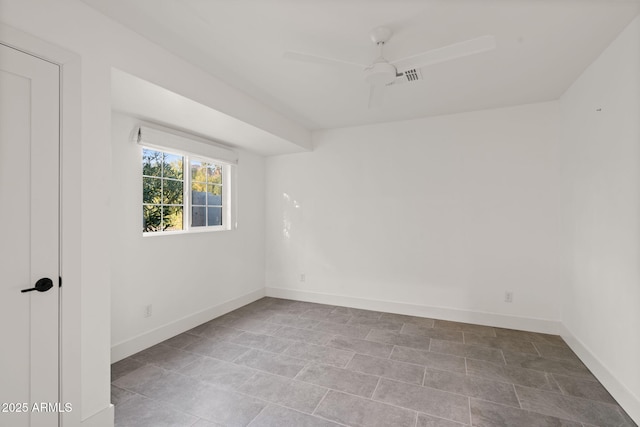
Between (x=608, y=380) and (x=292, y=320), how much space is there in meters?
2.98

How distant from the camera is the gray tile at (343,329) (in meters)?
3.24

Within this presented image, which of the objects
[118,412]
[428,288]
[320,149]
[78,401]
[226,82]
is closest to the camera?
[78,401]

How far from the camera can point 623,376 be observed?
1992 millimetres

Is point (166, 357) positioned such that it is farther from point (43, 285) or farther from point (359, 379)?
point (359, 379)

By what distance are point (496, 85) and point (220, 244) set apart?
3.74 m

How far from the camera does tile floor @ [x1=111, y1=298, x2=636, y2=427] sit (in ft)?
6.27

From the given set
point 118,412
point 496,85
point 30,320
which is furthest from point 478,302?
point 30,320

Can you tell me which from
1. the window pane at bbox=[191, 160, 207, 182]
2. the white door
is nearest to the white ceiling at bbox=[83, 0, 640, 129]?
the white door

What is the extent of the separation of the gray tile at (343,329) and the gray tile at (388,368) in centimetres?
52

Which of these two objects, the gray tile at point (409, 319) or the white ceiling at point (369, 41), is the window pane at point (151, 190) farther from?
the gray tile at point (409, 319)

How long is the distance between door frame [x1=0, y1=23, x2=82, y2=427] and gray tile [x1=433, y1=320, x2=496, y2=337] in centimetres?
341

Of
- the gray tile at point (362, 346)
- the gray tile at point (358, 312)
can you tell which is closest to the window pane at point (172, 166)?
the gray tile at point (362, 346)

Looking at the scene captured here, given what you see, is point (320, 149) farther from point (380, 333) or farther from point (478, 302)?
point (478, 302)

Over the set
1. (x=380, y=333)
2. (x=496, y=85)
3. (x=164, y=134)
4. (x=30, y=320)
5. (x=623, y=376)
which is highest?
(x=496, y=85)
